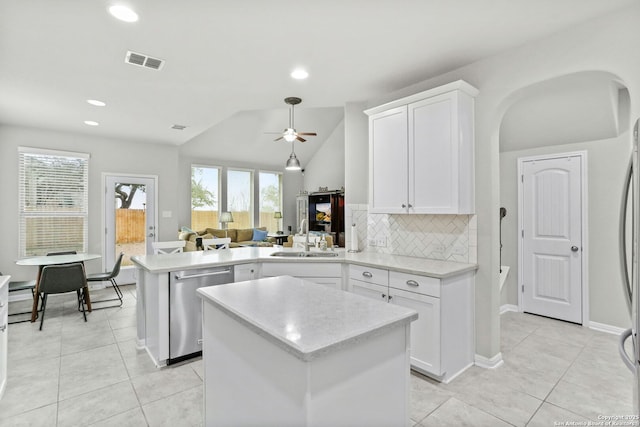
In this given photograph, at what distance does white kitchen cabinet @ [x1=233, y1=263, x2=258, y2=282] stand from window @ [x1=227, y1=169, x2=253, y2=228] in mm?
5924

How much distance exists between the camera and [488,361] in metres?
2.66

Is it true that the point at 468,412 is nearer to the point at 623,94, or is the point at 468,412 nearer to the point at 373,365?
the point at 373,365

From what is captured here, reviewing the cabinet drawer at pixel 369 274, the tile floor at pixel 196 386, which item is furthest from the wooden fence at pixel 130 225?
the cabinet drawer at pixel 369 274

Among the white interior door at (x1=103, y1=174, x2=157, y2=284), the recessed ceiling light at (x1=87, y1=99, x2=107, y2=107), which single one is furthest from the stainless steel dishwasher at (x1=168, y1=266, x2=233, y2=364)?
the white interior door at (x1=103, y1=174, x2=157, y2=284)

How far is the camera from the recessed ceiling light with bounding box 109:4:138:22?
2045 mm

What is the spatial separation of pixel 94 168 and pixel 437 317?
6.02 meters

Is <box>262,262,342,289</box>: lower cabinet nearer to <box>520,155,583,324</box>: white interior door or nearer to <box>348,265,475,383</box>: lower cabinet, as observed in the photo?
<box>348,265,475,383</box>: lower cabinet

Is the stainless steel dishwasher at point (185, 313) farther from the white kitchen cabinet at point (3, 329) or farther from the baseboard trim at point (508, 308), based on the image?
the baseboard trim at point (508, 308)

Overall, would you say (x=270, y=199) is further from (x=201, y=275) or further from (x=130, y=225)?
(x=201, y=275)

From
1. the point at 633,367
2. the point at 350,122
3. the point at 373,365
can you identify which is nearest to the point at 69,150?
the point at 350,122

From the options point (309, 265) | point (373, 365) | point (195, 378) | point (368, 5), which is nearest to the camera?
point (373, 365)

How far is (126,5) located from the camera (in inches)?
79.4

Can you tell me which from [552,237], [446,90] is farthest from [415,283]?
[552,237]

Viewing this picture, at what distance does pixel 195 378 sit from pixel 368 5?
301 cm
